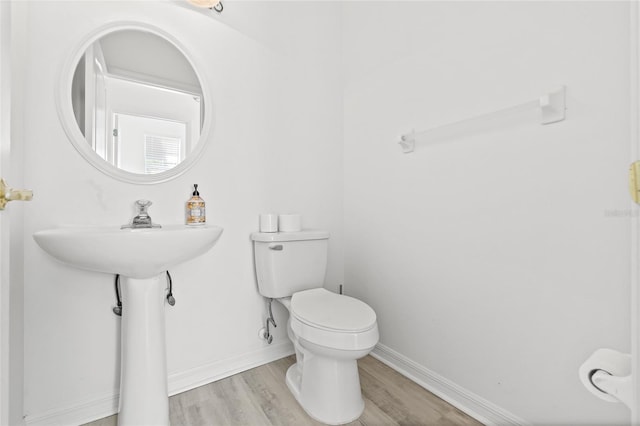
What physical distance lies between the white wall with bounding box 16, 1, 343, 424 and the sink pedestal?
0.86ft

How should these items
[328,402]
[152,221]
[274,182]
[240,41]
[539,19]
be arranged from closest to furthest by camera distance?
[539,19], [328,402], [152,221], [240,41], [274,182]

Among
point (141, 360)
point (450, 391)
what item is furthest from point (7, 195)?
point (450, 391)

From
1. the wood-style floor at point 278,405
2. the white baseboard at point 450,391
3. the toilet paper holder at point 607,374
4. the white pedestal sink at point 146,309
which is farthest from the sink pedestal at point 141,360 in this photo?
the toilet paper holder at point 607,374

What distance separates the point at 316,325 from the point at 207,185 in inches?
33.3

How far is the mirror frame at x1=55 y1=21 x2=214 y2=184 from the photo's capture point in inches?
44.7

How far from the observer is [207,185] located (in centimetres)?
143

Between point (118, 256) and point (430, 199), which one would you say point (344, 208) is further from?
point (118, 256)

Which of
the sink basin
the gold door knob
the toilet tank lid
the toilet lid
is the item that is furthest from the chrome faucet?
the toilet lid

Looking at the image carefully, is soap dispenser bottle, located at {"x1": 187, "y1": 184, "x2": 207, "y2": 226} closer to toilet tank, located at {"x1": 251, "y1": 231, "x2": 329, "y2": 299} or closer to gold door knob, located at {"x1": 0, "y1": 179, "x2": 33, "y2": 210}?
toilet tank, located at {"x1": 251, "y1": 231, "x2": 329, "y2": 299}

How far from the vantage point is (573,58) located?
3.10 ft

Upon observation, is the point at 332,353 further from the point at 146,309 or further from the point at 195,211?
the point at 195,211

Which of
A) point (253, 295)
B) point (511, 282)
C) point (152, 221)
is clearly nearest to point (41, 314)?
point (152, 221)

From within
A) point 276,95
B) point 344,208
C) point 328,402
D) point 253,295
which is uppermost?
point 276,95

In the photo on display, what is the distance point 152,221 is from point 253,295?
63 cm
